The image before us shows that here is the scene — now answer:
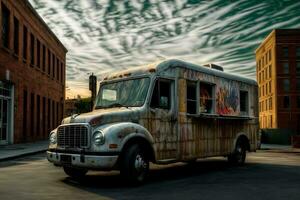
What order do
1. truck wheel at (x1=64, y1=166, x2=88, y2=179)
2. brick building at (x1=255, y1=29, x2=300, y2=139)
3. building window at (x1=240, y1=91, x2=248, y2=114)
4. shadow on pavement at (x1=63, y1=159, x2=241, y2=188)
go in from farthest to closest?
brick building at (x1=255, y1=29, x2=300, y2=139) < building window at (x1=240, y1=91, x2=248, y2=114) < truck wheel at (x1=64, y1=166, x2=88, y2=179) < shadow on pavement at (x1=63, y1=159, x2=241, y2=188)

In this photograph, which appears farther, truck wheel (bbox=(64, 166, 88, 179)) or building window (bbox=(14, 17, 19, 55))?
building window (bbox=(14, 17, 19, 55))

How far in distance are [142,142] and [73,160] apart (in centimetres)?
154

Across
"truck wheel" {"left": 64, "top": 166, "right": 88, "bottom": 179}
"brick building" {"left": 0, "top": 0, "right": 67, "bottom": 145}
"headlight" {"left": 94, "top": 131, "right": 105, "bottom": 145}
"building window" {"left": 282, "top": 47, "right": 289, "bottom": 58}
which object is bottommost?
"truck wheel" {"left": 64, "top": 166, "right": 88, "bottom": 179}

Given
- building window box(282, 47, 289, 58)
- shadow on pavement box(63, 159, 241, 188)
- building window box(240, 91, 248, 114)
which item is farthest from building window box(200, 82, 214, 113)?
building window box(282, 47, 289, 58)

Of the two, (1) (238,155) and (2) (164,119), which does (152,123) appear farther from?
(1) (238,155)

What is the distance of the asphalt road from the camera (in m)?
8.16

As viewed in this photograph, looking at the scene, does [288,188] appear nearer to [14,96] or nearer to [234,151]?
[234,151]

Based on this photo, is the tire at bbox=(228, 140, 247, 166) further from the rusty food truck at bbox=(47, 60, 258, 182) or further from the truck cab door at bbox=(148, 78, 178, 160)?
the truck cab door at bbox=(148, 78, 178, 160)

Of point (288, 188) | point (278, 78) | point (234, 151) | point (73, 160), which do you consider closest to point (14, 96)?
point (234, 151)

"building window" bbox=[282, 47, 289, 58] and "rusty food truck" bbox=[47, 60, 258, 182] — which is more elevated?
"building window" bbox=[282, 47, 289, 58]

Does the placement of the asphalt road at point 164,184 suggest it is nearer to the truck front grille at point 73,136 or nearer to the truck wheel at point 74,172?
the truck wheel at point 74,172

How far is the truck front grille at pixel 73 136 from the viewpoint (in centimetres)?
909

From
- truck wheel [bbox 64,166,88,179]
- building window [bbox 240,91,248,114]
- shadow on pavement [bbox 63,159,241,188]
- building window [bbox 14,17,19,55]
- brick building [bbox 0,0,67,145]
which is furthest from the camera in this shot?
building window [bbox 14,17,19,55]

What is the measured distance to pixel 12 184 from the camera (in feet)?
31.3
